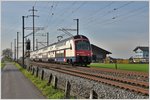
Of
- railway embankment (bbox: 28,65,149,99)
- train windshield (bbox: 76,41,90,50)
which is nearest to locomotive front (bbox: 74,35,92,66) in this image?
train windshield (bbox: 76,41,90,50)

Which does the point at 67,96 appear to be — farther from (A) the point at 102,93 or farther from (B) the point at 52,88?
(B) the point at 52,88

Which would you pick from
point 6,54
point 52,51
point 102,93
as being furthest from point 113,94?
point 6,54

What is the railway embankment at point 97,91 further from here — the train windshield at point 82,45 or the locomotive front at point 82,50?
the train windshield at point 82,45

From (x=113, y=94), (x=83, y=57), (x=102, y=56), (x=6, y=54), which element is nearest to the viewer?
(x=113, y=94)

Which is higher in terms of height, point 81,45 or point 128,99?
point 81,45

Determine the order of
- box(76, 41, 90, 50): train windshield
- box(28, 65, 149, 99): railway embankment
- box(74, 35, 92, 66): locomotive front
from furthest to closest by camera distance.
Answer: box(76, 41, 90, 50): train windshield, box(74, 35, 92, 66): locomotive front, box(28, 65, 149, 99): railway embankment

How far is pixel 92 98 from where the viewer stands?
12.7 meters

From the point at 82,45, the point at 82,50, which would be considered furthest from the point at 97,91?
the point at 82,45

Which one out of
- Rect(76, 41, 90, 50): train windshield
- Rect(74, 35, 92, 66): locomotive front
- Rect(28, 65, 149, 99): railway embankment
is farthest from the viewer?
Rect(76, 41, 90, 50): train windshield

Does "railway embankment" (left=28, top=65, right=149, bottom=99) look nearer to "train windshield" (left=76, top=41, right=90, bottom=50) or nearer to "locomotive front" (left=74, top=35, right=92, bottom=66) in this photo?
"locomotive front" (left=74, top=35, right=92, bottom=66)

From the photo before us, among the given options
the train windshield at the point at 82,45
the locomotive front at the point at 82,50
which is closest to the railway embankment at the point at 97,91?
the locomotive front at the point at 82,50

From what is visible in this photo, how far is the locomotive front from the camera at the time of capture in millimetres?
37188

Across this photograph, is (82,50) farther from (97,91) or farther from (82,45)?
(97,91)

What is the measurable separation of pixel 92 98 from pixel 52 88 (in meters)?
7.50
